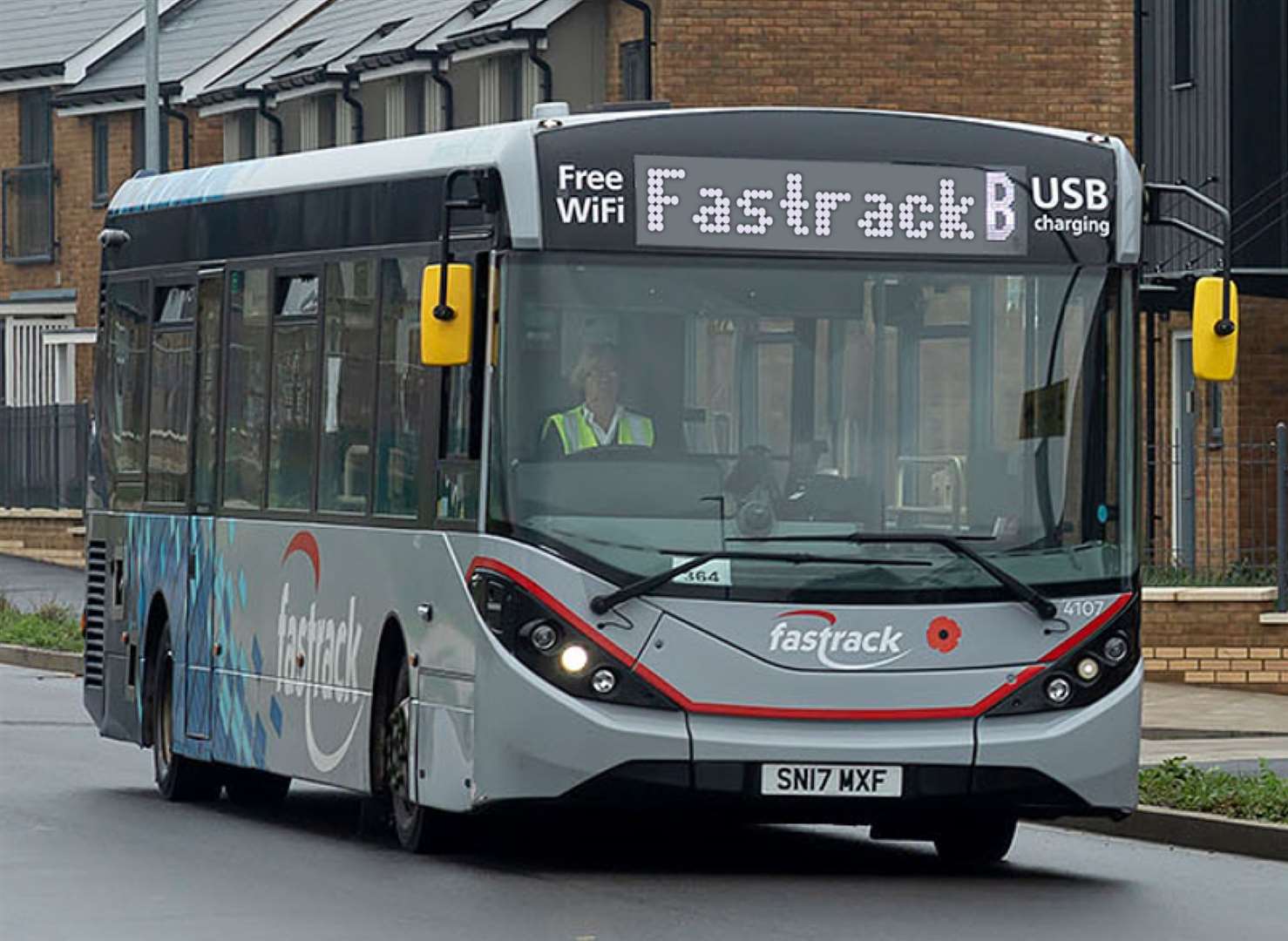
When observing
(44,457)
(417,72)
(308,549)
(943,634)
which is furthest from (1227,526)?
(44,457)

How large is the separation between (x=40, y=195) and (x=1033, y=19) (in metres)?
23.5

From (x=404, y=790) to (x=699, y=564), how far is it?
1849 mm

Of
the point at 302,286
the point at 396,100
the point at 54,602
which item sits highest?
the point at 396,100

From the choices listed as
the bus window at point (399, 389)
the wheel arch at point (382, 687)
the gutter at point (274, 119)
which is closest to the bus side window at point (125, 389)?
the bus window at point (399, 389)

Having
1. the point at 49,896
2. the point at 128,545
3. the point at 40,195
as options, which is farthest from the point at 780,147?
the point at 40,195

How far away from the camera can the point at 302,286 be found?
1568cm

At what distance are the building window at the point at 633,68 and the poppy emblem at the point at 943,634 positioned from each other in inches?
1027

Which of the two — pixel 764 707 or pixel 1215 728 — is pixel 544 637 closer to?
pixel 764 707

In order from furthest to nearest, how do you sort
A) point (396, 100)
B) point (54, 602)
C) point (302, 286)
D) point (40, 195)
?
point (40, 195)
point (396, 100)
point (54, 602)
point (302, 286)

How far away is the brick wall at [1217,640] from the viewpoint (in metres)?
25.5

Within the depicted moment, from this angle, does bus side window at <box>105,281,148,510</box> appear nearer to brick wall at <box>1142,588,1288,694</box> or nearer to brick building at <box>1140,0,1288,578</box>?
brick wall at <box>1142,588,1288,694</box>

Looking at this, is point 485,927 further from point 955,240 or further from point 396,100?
point 396,100

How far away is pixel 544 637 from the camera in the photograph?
42.9ft

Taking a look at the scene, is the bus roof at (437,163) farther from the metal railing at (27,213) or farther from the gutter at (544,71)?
the metal railing at (27,213)
